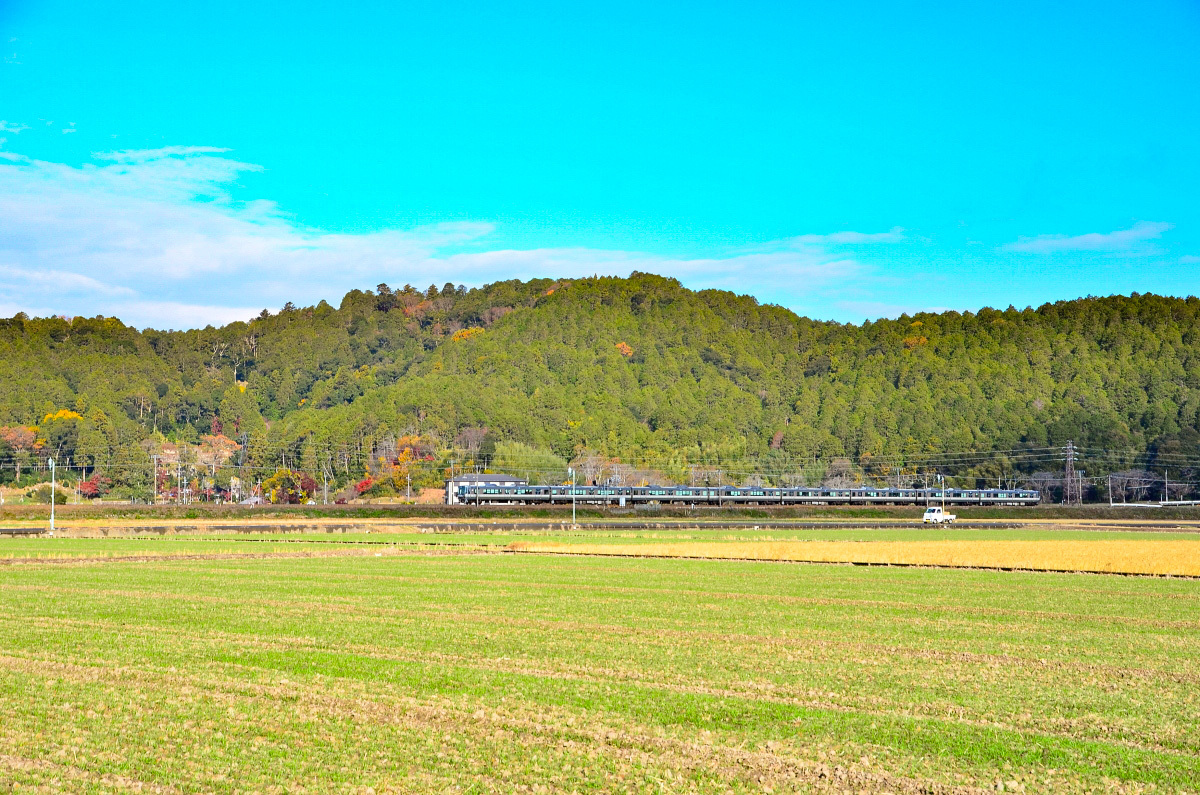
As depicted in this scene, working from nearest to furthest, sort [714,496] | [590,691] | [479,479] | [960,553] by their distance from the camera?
1. [590,691]
2. [960,553]
3. [714,496]
4. [479,479]

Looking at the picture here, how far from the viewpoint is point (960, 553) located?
39750 mm

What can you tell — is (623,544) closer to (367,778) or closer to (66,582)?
(66,582)

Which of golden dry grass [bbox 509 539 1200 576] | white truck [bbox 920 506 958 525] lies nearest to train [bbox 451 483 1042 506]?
white truck [bbox 920 506 958 525]

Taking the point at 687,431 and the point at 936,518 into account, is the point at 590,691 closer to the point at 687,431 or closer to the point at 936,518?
the point at 936,518

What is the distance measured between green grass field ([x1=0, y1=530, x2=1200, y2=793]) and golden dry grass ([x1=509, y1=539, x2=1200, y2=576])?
1093 cm

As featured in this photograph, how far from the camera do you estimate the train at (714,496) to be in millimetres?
115550

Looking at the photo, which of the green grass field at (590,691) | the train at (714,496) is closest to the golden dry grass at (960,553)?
the green grass field at (590,691)

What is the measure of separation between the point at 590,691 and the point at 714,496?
10619 centimetres

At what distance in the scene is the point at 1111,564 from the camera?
111 ft

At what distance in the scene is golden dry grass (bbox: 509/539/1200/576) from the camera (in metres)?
33.9

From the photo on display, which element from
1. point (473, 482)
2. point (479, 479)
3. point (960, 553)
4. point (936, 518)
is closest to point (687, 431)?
point (479, 479)

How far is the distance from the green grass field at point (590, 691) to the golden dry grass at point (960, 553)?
1093 cm

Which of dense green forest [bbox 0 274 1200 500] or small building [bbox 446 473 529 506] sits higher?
dense green forest [bbox 0 274 1200 500]

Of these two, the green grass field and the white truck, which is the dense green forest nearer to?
the white truck
